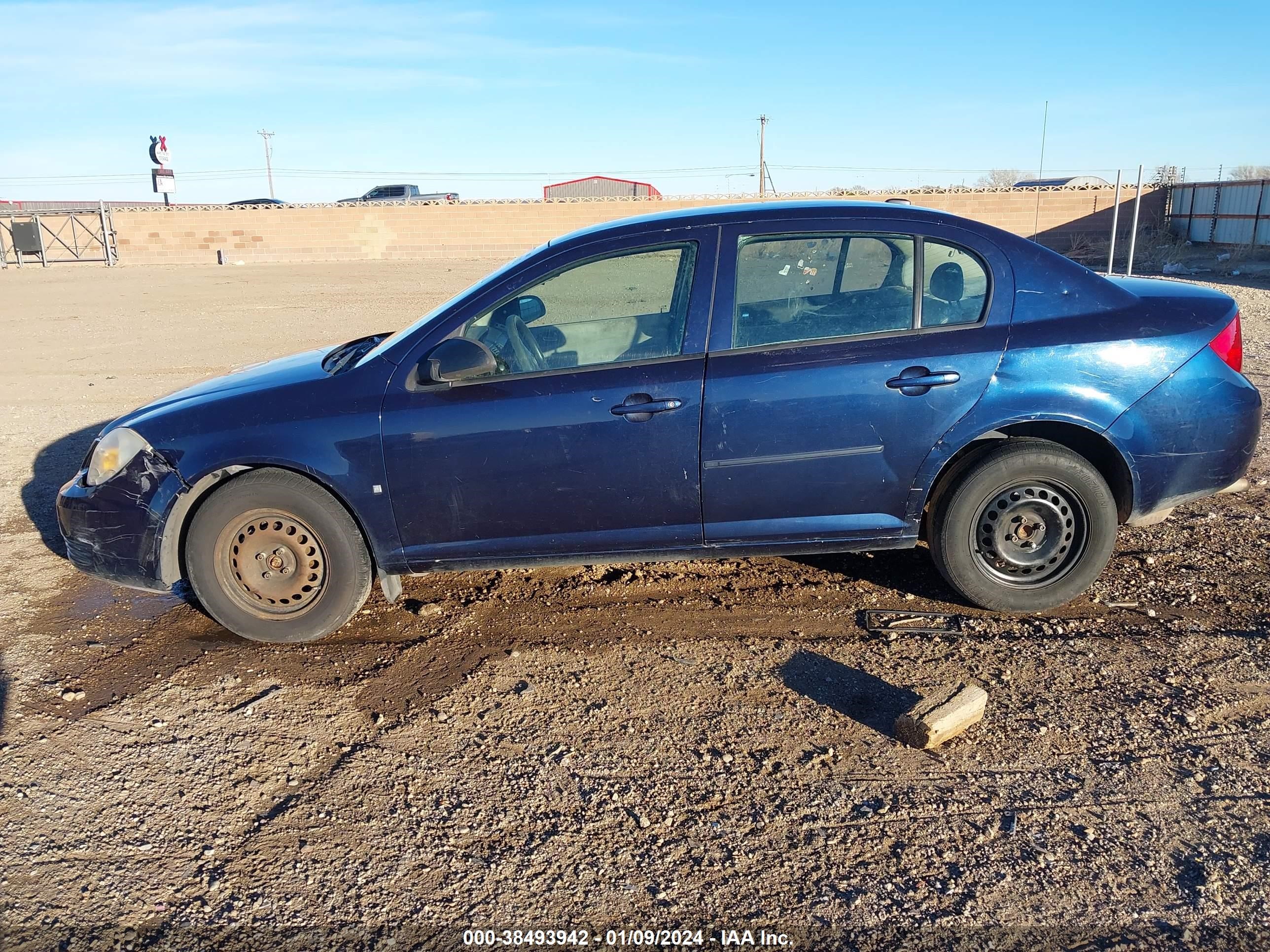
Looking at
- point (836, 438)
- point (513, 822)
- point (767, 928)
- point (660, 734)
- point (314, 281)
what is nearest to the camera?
point (767, 928)

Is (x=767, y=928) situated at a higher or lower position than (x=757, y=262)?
lower

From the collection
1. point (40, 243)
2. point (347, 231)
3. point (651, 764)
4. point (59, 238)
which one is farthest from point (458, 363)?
point (59, 238)

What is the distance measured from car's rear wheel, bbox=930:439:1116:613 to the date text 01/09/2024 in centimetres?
225

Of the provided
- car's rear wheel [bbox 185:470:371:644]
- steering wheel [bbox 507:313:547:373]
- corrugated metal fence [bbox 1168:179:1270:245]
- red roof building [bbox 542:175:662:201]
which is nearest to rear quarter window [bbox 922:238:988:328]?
steering wheel [bbox 507:313:547:373]

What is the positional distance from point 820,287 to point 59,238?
43.4 meters

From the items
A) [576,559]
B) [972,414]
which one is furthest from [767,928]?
[972,414]

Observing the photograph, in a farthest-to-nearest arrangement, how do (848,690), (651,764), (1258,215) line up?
(1258,215) < (848,690) < (651,764)

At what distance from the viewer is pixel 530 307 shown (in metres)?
4.31

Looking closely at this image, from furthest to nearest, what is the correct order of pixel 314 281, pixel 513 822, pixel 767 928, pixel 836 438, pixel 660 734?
pixel 314 281 < pixel 836 438 < pixel 660 734 < pixel 513 822 < pixel 767 928

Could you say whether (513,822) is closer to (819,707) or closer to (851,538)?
(819,707)

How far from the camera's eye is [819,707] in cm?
362

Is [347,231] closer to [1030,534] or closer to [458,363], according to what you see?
[458,363]

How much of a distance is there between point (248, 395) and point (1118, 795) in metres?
3.80

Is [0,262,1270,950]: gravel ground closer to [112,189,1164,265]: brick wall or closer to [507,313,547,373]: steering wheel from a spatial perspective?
[507,313,547,373]: steering wheel
